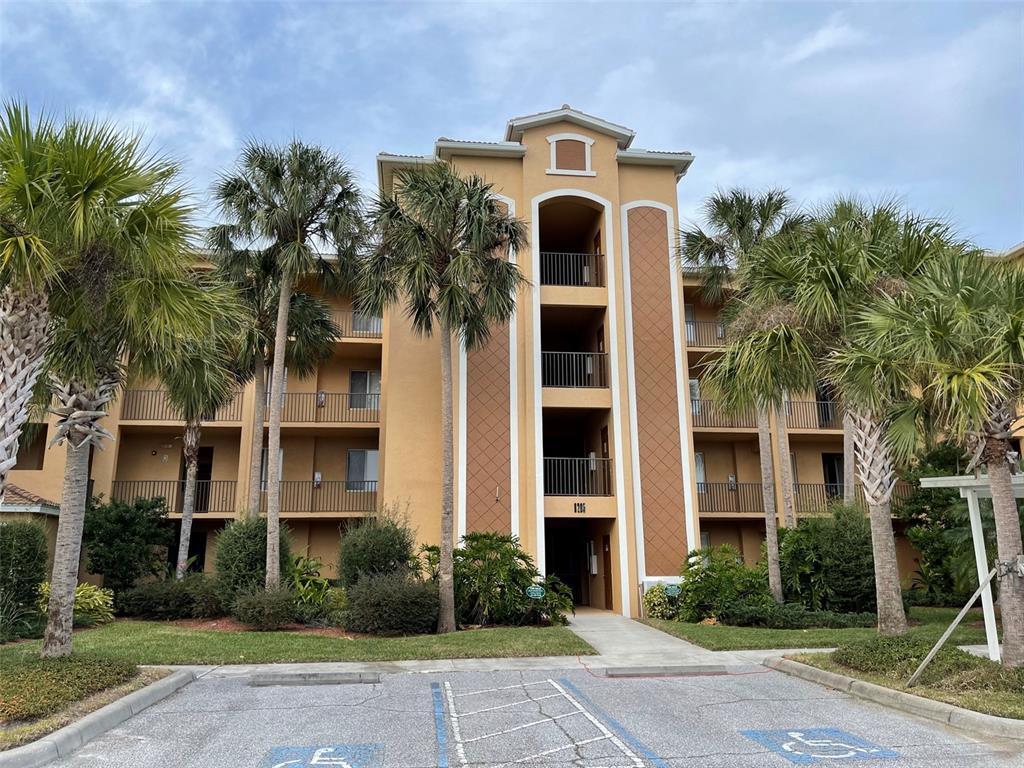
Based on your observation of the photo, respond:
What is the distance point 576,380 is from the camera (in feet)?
72.1

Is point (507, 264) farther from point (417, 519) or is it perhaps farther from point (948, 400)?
point (948, 400)

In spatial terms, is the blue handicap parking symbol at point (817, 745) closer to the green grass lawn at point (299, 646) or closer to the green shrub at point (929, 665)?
the green shrub at point (929, 665)

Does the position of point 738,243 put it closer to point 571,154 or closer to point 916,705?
point 571,154

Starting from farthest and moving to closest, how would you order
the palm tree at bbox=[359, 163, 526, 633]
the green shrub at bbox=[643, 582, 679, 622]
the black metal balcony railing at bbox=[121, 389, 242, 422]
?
the black metal balcony railing at bbox=[121, 389, 242, 422], the green shrub at bbox=[643, 582, 679, 622], the palm tree at bbox=[359, 163, 526, 633]

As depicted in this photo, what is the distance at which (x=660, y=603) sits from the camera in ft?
59.3

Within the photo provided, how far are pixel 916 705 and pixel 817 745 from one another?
199 centimetres

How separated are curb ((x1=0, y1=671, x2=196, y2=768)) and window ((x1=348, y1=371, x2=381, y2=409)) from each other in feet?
51.7

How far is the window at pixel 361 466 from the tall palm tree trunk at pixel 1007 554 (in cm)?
1913

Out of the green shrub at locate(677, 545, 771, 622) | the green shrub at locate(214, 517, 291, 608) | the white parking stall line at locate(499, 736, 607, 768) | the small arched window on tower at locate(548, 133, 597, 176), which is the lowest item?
the white parking stall line at locate(499, 736, 607, 768)

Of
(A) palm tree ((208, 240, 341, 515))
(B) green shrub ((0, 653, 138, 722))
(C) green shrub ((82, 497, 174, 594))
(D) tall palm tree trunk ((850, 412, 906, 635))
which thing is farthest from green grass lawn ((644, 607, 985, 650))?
(C) green shrub ((82, 497, 174, 594))

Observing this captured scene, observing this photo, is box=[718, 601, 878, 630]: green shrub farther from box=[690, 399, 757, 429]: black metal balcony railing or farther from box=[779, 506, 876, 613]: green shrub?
box=[690, 399, 757, 429]: black metal balcony railing

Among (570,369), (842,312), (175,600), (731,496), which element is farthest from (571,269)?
(175,600)

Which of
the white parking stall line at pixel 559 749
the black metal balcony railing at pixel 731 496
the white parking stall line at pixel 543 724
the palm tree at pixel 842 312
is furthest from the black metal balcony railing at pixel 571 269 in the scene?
the white parking stall line at pixel 559 749

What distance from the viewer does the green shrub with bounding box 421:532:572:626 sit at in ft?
53.6
